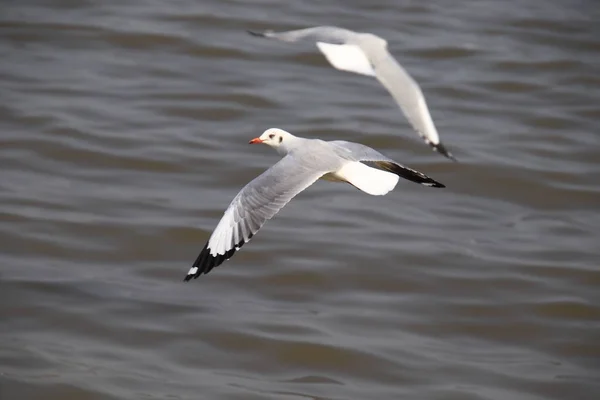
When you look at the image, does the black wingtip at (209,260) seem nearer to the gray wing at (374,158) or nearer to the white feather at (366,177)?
the white feather at (366,177)

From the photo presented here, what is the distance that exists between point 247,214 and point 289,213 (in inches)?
83.3

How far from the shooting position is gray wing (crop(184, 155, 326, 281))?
499cm

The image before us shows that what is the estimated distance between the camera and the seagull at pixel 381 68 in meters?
5.43

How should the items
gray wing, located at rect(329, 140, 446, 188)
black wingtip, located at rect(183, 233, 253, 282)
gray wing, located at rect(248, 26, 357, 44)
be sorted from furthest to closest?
gray wing, located at rect(248, 26, 357, 44) < gray wing, located at rect(329, 140, 446, 188) < black wingtip, located at rect(183, 233, 253, 282)

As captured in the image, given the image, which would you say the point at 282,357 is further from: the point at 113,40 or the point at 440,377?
the point at 113,40

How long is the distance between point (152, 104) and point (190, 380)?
154 inches

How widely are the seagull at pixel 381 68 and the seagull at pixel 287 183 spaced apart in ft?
0.76

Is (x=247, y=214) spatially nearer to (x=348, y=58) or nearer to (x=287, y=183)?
(x=287, y=183)

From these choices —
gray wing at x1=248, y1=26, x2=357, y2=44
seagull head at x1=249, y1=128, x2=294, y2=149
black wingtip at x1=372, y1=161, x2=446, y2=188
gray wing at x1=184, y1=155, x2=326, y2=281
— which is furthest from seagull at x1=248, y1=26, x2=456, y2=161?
gray wing at x1=184, y1=155, x2=326, y2=281

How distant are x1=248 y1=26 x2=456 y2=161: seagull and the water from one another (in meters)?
1.03

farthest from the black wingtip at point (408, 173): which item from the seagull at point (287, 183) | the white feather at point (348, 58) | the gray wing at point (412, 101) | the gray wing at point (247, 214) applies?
the gray wing at point (247, 214)

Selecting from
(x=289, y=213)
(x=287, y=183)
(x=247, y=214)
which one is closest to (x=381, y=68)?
(x=287, y=183)

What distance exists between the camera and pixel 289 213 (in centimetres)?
711

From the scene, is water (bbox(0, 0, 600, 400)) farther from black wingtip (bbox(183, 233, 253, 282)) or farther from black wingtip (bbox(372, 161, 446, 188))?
black wingtip (bbox(372, 161, 446, 188))
